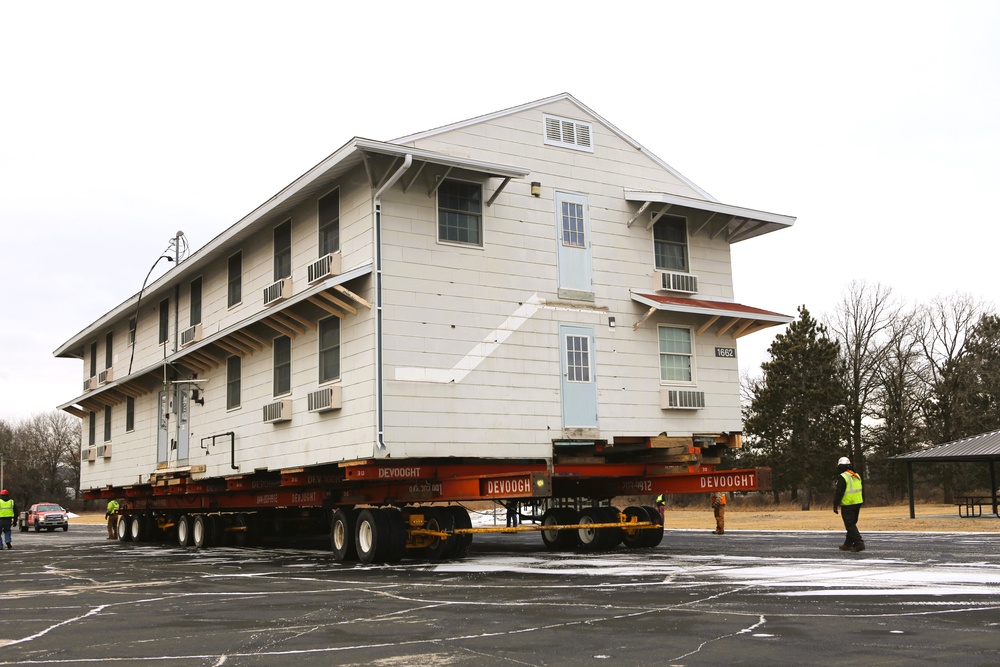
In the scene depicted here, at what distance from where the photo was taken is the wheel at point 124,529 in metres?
31.5

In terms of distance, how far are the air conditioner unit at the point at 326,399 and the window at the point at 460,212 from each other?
10.7 feet

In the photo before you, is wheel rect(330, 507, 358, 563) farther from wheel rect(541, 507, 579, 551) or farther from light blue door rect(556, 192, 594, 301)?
light blue door rect(556, 192, 594, 301)

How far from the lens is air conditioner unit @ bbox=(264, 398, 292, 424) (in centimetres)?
1927

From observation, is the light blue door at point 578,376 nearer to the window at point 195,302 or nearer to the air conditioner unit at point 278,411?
the air conditioner unit at point 278,411

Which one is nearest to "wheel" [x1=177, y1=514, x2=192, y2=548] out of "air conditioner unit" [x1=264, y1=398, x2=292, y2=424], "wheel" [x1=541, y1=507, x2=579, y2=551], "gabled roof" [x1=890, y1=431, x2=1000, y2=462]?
"air conditioner unit" [x1=264, y1=398, x2=292, y2=424]

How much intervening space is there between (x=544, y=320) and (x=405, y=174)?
369cm

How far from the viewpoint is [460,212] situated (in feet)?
59.3

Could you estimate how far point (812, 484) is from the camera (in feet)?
176

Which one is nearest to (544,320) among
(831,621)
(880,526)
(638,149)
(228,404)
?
(638,149)

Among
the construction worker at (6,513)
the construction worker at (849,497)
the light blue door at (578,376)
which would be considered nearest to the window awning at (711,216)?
the light blue door at (578,376)

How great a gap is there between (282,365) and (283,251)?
2.38 meters

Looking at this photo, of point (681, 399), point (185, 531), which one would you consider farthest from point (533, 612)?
point (185, 531)

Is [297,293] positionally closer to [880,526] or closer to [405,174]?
[405,174]

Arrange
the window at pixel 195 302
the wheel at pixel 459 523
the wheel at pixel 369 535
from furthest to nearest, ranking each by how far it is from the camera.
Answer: the window at pixel 195 302 → the wheel at pixel 459 523 → the wheel at pixel 369 535
